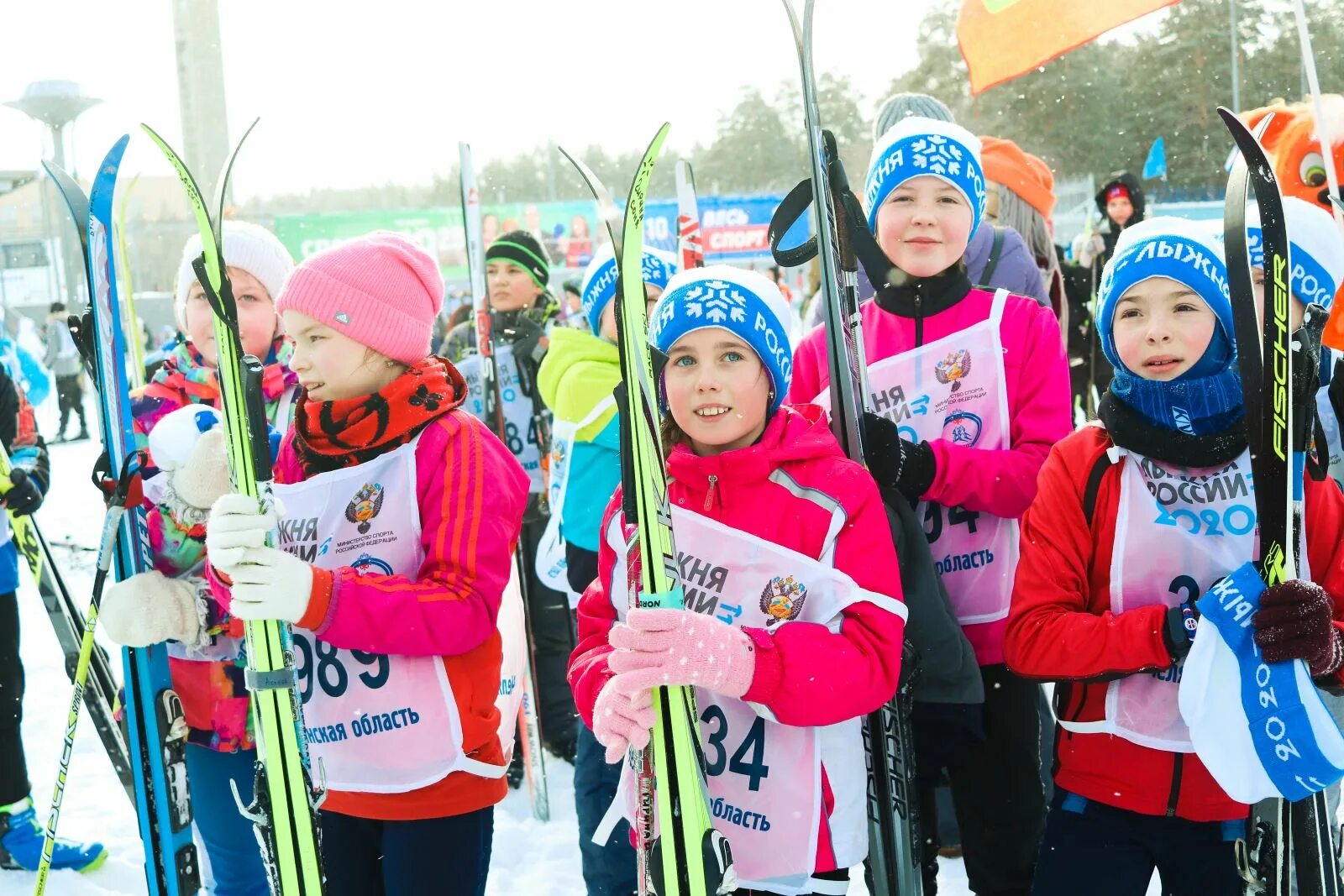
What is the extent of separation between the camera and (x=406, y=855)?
2.10 m

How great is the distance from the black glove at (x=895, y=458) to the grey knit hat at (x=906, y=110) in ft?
5.74

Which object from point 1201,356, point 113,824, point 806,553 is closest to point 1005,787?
point 806,553

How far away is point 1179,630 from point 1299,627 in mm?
204

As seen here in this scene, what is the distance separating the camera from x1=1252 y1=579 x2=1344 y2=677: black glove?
1.67 metres

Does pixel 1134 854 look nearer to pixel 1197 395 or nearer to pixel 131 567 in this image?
pixel 1197 395

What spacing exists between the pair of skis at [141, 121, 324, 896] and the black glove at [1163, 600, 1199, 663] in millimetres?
1459

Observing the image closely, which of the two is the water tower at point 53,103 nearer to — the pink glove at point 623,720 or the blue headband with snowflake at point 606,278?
the blue headband with snowflake at point 606,278

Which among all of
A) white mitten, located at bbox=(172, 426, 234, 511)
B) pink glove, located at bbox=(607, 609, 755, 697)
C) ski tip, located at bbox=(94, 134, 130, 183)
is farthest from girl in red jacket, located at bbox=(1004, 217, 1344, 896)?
ski tip, located at bbox=(94, 134, 130, 183)

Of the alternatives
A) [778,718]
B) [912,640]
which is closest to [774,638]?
[778,718]

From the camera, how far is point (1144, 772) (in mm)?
1981

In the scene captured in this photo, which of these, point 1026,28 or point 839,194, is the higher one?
point 1026,28

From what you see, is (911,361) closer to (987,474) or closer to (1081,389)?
(987,474)

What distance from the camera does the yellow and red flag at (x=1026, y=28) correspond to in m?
Result: 3.34

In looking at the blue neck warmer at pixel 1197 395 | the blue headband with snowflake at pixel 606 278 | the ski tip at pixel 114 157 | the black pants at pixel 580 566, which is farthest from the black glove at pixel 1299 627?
the ski tip at pixel 114 157
